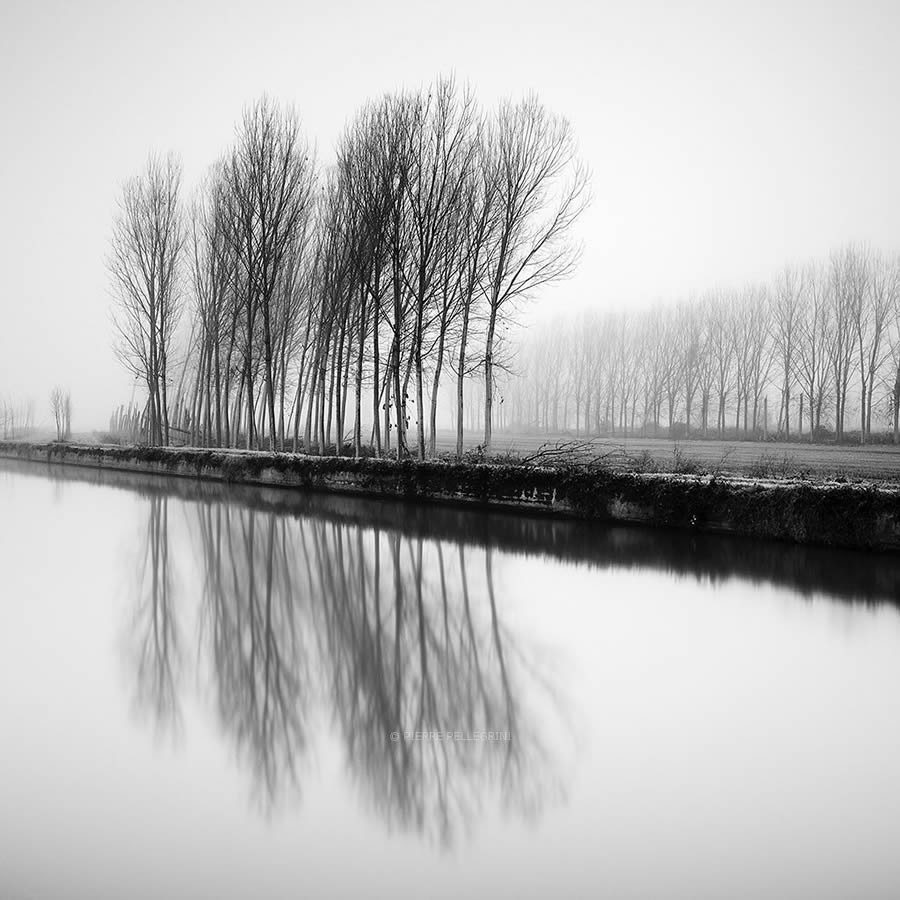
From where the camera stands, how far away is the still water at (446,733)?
2967 mm

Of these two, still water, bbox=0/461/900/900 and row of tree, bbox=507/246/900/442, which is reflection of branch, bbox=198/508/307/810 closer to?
still water, bbox=0/461/900/900

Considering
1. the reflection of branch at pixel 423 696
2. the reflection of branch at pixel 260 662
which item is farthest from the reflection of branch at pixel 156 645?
the reflection of branch at pixel 423 696

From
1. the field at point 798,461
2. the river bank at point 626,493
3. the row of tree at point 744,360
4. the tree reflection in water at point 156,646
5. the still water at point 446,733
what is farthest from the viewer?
the row of tree at point 744,360

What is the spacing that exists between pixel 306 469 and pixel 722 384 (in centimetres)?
2561

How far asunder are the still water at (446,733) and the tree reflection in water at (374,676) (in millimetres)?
24

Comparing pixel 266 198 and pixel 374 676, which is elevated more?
pixel 266 198

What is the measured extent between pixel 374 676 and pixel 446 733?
1.07 meters

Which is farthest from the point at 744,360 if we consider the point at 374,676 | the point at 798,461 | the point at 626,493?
the point at 374,676

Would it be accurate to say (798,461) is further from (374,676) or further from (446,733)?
(446,733)

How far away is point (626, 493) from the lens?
13.3m

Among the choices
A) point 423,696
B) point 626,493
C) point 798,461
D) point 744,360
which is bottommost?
point 423,696

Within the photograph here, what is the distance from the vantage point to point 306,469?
66.6 feet

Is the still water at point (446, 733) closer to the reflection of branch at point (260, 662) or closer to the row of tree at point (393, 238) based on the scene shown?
the reflection of branch at point (260, 662)

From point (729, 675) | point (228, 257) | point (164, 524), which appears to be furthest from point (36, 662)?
point (228, 257)
